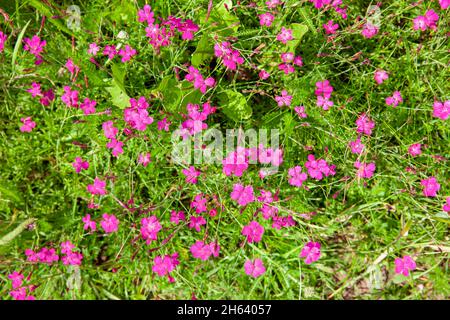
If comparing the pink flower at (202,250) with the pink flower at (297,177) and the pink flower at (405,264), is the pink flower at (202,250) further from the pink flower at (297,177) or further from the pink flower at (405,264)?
the pink flower at (405,264)

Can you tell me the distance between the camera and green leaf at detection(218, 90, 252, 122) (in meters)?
1.83

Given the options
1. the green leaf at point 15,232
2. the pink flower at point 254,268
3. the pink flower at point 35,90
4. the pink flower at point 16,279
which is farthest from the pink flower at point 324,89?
the pink flower at point 16,279

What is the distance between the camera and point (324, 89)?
1.76m

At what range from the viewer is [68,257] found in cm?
→ 188

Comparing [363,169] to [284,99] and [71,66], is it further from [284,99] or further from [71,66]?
[71,66]

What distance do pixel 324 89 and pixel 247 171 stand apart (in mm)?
513

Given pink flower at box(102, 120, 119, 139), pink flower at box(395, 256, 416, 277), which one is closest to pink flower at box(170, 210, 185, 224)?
pink flower at box(102, 120, 119, 139)

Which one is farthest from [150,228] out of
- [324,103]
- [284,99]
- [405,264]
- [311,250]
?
[405,264]

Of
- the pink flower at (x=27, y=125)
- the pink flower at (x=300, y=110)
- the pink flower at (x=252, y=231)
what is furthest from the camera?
the pink flower at (x=27, y=125)

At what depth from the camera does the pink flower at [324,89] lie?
1.75 meters

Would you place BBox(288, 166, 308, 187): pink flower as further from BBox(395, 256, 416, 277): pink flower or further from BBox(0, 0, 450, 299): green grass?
BBox(395, 256, 416, 277): pink flower

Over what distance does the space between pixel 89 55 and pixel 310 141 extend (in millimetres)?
1123

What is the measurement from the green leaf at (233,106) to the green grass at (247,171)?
0.01 m
